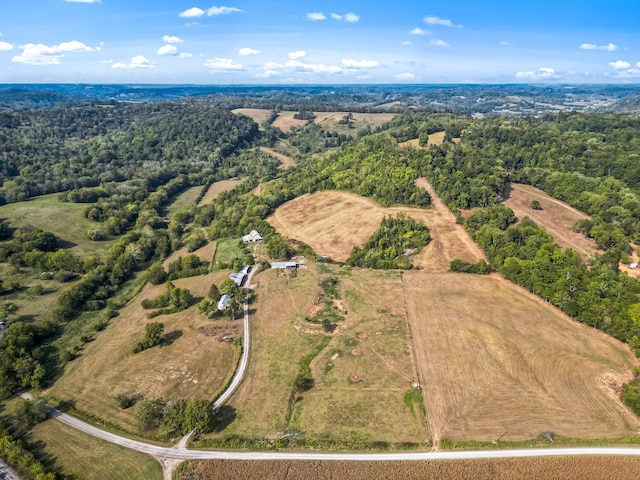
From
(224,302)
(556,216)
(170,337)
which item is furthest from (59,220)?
(556,216)

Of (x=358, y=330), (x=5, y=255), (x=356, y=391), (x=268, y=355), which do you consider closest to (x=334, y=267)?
(x=358, y=330)

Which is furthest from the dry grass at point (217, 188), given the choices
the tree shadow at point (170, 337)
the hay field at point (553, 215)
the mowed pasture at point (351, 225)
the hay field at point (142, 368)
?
the hay field at point (553, 215)

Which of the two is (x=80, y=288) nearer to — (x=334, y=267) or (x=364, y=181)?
(x=334, y=267)

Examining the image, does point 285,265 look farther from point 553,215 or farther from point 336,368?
point 553,215

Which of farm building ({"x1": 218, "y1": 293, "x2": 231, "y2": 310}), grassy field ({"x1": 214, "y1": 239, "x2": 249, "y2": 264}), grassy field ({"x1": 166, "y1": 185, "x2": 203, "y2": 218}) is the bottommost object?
farm building ({"x1": 218, "y1": 293, "x2": 231, "y2": 310})

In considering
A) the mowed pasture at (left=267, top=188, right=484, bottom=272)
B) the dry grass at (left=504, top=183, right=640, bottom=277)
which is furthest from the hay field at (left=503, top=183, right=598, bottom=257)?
the mowed pasture at (left=267, top=188, right=484, bottom=272)

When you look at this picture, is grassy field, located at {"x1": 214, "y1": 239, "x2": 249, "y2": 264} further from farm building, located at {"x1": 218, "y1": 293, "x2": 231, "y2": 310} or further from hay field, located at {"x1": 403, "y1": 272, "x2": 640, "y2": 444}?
hay field, located at {"x1": 403, "y1": 272, "x2": 640, "y2": 444}
